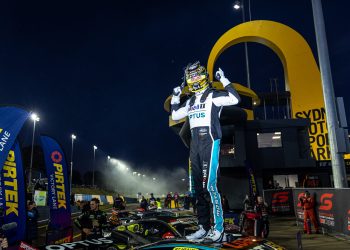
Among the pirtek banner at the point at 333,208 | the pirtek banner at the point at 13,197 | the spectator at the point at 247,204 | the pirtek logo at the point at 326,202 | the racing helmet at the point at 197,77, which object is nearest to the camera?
the racing helmet at the point at 197,77

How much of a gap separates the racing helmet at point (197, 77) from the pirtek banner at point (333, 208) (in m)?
8.28

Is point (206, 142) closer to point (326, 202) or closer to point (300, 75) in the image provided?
point (326, 202)

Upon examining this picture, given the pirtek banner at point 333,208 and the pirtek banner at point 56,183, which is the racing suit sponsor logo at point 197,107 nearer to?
the pirtek banner at point 56,183

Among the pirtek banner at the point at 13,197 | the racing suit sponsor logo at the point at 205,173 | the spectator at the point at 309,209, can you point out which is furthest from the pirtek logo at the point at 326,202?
the pirtek banner at the point at 13,197

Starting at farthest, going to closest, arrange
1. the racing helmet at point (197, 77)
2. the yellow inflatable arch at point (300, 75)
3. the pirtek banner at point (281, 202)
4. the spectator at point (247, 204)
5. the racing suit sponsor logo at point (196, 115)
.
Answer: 1. the yellow inflatable arch at point (300, 75)
2. the pirtek banner at point (281, 202)
3. the spectator at point (247, 204)
4. the racing helmet at point (197, 77)
5. the racing suit sponsor logo at point (196, 115)

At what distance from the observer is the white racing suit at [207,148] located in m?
4.77

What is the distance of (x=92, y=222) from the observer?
9.33 m

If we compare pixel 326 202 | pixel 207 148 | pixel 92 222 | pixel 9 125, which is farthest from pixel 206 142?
pixel 326 202

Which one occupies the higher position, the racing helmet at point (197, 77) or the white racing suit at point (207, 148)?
Result: the racing helmet at point (197, 77)

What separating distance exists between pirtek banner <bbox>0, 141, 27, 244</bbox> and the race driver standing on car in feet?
17.0

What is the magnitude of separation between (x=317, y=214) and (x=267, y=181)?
649 inches

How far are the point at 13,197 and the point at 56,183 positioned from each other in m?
3.05

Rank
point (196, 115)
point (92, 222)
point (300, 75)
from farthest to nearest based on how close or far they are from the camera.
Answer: point (300, 75) → point (92, 222) → point (196, 115)

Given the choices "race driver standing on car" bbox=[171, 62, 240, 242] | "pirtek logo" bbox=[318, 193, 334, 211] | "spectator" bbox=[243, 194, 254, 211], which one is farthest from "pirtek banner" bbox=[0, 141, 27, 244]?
"pirtek logo" bbox=[318, 193, 334, 211]
